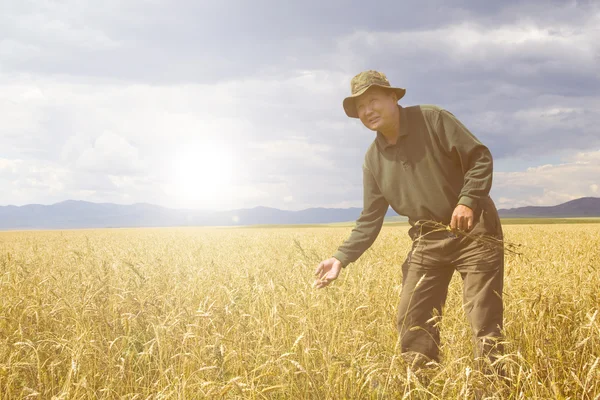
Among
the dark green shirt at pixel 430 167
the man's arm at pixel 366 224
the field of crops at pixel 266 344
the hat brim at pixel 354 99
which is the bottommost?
the field of crops at pixel 266 344

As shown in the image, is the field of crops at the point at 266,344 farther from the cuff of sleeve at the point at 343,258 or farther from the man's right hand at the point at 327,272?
the cuff of sleeve at the point at 343,258

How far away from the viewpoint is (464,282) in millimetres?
3320

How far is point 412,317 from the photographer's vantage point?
11.2 ft

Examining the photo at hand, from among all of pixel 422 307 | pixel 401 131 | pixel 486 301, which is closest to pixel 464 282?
pixel 486 301

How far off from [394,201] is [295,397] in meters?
1.77

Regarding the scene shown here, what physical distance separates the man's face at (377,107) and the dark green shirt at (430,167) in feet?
0.46

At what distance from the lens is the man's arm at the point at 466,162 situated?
118 inches

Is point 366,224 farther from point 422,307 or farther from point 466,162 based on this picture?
point 466,162

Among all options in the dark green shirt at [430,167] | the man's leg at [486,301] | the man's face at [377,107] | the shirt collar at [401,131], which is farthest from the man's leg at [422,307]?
the man's face at [377,107]

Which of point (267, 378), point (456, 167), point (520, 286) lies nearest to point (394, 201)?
point (456, 167)

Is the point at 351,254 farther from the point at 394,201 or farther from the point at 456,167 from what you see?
the point at 456,167

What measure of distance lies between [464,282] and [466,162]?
3.04ft

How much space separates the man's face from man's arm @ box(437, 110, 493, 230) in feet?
1.26

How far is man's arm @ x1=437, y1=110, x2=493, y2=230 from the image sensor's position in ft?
9.81
